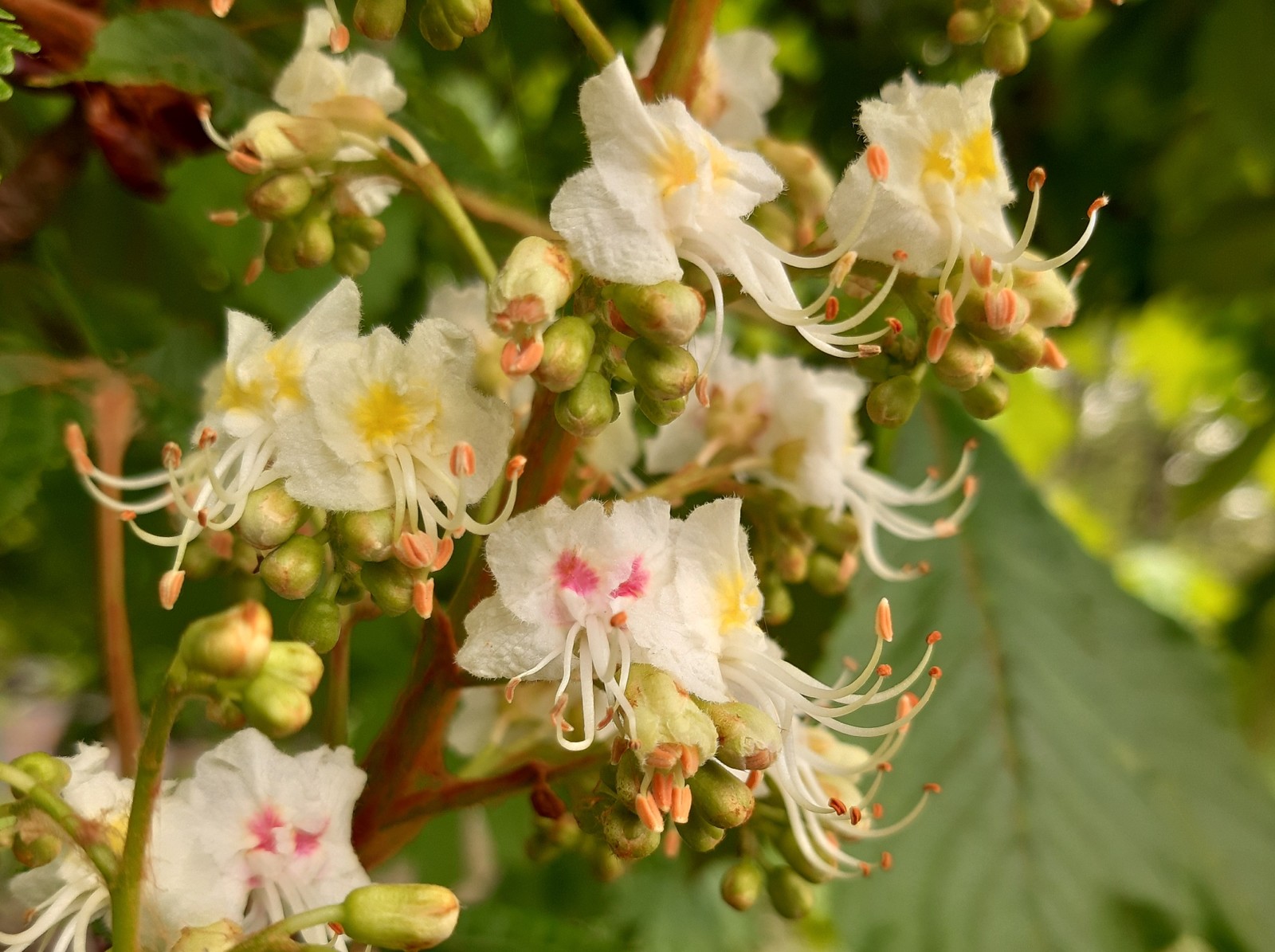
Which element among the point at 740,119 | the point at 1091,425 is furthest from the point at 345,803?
the point at 1091,425

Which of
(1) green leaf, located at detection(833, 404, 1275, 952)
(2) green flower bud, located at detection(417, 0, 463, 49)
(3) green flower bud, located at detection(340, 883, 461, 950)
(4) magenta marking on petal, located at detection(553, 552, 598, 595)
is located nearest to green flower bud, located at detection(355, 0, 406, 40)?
(2) green flower bud, located at detection(417, 0, 463, 49)

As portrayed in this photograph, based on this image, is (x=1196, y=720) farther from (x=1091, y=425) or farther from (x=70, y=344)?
(x=1091, y=425)

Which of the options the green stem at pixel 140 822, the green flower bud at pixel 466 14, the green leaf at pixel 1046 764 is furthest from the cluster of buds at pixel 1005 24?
the green stem at pixel 140 822

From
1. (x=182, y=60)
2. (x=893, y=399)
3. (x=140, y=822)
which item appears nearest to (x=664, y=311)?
(x=893, y=399)

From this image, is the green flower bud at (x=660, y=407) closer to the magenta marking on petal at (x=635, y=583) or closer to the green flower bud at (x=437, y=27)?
the magenta marking on petal at (x=635, y=583)

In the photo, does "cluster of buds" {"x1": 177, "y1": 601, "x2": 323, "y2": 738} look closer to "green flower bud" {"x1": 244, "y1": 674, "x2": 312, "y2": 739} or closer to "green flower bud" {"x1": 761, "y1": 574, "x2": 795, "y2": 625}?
"green flower bud" {"x1": 244, "y1": 674, "x2": 312, "y2": 739}

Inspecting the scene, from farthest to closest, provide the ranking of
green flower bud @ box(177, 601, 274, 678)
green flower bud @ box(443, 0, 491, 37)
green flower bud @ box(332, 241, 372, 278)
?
green flower bud @ box(332, 241, 372, 278)
green flower bud @ box(443, 0, 491, 37)
green flower bud @ box(177, 601, 274, 678)

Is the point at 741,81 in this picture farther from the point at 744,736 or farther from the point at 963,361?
the point at 744,736
